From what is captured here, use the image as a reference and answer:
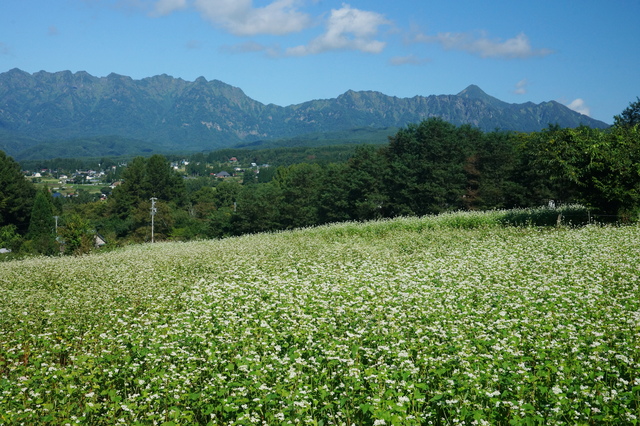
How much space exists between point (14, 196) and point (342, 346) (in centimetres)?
10827

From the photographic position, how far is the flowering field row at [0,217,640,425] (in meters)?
6.43

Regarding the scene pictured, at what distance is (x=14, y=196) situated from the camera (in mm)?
98312

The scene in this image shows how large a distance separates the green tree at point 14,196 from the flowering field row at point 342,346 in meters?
96.2

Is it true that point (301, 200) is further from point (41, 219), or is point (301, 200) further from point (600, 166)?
point (41, 219)

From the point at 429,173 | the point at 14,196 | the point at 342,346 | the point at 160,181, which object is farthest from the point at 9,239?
the point at 342,346

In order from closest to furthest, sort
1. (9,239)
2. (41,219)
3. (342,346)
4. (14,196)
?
(342,346) → (9,239) → (41,219) → (14,196)

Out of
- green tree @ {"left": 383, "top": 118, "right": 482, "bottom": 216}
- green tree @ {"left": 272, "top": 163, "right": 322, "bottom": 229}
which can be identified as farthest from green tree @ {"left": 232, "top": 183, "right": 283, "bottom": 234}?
green tree @ {"left": 383, "top": 118, "right": 482, "bottom": 216}

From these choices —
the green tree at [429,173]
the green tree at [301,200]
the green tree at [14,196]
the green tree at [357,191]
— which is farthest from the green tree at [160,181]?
the green tree at [429,173]

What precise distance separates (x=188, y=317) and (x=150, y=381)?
7.43 feet

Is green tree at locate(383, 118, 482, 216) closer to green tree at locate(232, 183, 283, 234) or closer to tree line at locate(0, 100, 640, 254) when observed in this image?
tree line at locate(0, 100, 640, 254)

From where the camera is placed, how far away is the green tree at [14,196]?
9625cm

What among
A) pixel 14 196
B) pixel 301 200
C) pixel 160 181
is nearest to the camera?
pixel 301 200

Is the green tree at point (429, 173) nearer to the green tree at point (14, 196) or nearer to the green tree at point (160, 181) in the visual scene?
the green tree at point (160, 181)

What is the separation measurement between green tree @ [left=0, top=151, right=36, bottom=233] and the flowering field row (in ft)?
316
